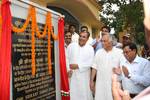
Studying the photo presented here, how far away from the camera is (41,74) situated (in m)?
4.84

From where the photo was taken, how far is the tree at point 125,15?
20.5 m

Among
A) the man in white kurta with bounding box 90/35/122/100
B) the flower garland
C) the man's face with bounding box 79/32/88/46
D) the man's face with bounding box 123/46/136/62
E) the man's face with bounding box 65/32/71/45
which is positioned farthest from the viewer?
the man's face with bounding box 65/32/71/45

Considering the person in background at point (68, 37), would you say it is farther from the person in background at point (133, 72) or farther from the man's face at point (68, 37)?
the person in background at point (133, 72)

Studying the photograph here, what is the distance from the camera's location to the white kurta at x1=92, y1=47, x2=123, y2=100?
727 centimetres

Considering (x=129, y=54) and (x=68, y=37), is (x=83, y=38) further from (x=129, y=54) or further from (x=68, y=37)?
(x=129, y=54)

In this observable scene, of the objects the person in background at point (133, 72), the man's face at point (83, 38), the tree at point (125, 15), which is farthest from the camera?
the tree at point (125, 15)

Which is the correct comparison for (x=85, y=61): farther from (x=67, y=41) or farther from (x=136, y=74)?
(x=136, y=74)

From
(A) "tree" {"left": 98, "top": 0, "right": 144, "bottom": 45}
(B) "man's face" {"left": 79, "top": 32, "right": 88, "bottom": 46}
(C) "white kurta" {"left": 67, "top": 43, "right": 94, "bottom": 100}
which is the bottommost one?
(C) "white kurta" {"left": 67, "top": 43, "right": 94, "bottom": 100}

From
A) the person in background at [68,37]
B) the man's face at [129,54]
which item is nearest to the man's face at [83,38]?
the person in background at [68,37]

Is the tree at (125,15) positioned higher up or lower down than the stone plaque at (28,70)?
higher up

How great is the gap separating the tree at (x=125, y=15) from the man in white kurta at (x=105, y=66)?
470 inches

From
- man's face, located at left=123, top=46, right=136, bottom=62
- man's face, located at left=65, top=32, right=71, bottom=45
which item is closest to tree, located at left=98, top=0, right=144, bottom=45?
man's face, located at left=65, top=32, right=71, bottom=45

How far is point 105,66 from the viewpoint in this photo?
734cm

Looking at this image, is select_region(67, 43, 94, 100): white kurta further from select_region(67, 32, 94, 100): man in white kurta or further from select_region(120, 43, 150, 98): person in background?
select_region(120, 43, 150, 98): person in background
